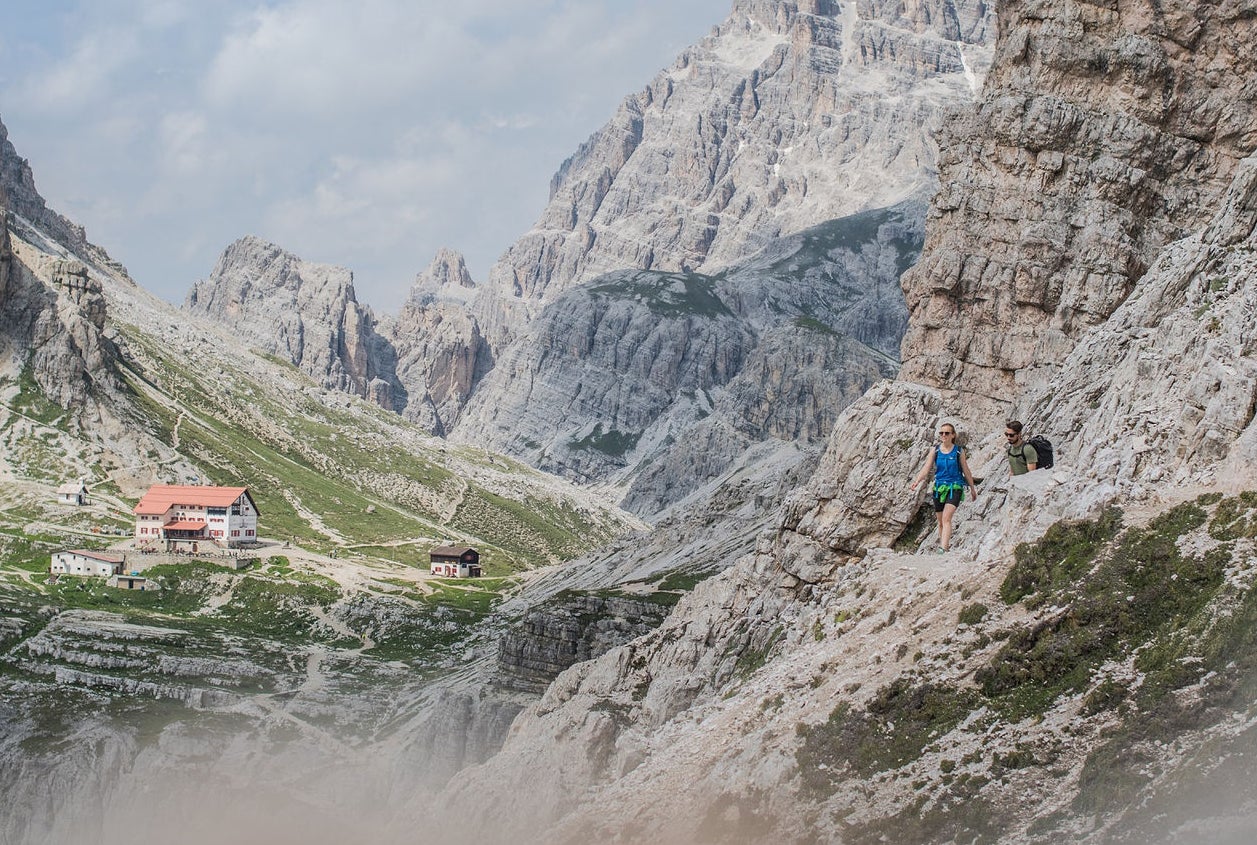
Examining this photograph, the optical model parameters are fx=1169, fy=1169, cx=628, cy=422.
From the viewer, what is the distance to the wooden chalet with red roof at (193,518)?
148m

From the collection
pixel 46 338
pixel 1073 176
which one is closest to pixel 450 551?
pixel 46 338

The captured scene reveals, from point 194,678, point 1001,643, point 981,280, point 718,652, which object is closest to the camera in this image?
point 1001,643

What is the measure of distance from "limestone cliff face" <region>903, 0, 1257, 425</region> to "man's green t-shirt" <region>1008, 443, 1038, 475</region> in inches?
1297

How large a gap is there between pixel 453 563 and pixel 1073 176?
11339cm

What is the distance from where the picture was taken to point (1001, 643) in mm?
34625

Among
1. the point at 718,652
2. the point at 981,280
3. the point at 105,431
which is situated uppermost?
the point at 105,431

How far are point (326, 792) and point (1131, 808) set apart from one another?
66.6 meters

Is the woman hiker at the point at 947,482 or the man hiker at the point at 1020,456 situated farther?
the woman hiker at the point at 947,482

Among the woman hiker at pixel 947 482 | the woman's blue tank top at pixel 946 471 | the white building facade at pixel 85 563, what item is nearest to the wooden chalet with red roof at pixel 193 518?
the white building facade at pixel 85 563

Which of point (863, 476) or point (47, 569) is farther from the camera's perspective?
point (47, 569)

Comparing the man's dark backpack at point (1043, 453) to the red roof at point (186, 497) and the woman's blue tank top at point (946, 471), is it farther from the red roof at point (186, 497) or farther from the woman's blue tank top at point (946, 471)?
the red roof at point (186, 497)

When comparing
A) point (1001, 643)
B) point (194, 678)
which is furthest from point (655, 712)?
point (194, 678)

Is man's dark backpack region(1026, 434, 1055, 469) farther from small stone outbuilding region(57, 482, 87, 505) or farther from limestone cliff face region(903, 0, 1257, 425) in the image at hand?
small stone outbuilding region(57, 482, 87, 505)

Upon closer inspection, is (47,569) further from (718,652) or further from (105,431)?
A: (718,652)
